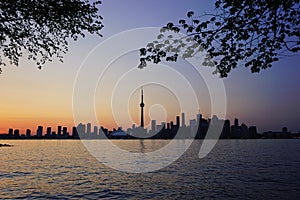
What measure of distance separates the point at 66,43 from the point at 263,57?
10.4 meters

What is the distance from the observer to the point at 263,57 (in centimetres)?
1016

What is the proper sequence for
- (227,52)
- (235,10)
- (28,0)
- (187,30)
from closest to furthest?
(235,10), (187,30), (227,52), (28,0)

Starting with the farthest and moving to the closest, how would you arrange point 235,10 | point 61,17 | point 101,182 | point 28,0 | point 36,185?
point 101,182 → point 36,185 → point 61,17 → point 28,0 → point 235,10

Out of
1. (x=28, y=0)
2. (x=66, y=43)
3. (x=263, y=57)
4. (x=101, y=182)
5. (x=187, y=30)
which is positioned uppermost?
(x=28, y=0)

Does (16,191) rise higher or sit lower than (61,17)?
lower

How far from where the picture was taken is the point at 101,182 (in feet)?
125

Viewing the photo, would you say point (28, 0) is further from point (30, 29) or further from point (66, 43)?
→ point (66, 43)

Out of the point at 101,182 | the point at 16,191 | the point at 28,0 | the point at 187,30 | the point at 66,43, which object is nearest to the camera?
the point at 187,30

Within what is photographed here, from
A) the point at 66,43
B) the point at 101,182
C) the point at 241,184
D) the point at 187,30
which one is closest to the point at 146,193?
the point at 101,182

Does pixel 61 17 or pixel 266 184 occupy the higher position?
pixel 61 17

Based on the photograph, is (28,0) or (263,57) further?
(28,0)

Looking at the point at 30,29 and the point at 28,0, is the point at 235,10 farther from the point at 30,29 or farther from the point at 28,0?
the point at 30,29

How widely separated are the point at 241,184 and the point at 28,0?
32.9 metres

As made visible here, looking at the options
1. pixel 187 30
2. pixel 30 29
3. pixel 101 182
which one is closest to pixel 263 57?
pixel 187 30
